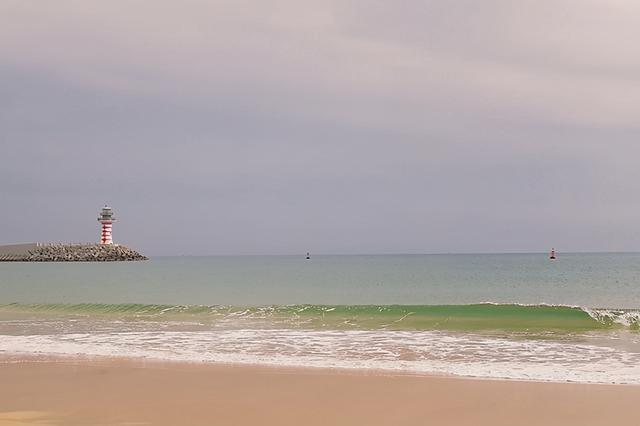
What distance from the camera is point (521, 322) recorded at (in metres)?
18.5

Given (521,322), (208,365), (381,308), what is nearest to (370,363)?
(208,365)

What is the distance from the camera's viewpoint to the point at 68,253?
10125 centimetres

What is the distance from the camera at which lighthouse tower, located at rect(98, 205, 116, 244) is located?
96.1m

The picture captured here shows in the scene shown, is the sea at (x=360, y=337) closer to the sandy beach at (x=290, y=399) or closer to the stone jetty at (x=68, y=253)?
the sandy beach at (x=290, y=399)

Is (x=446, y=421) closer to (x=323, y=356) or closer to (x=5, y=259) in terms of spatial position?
(x=323, y=356)

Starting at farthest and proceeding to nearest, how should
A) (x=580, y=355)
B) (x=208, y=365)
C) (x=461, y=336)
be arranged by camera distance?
(x=461, y=336) → (x=580, y=355) → (x=208, y=365)

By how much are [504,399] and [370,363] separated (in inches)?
128

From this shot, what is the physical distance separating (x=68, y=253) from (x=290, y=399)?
102348 millimetres

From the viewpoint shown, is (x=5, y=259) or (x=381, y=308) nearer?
(x=381, y=308)

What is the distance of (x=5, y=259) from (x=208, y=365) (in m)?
111

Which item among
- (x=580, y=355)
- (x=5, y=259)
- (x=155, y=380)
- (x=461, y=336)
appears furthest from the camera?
(x=5, y=259)

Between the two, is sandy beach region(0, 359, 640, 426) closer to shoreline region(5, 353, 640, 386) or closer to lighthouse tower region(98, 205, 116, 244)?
shoreline region(5, 353, 640, 386)

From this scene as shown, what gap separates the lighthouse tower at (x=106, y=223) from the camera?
96.1m

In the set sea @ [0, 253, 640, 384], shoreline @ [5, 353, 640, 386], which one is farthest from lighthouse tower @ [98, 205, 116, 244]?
shoreline @ [5, 353, 640, 386]
